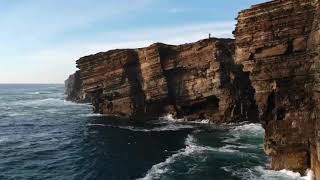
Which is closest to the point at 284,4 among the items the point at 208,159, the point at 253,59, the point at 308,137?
the point at 253,59

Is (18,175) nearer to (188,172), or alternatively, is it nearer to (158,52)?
(188,172)

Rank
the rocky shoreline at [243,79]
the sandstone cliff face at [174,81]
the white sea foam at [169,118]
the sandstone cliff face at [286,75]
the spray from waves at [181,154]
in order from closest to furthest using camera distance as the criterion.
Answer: the sandstone cliff face at [286,75]
the rocky shoreline at [243,79]
the spray from waves at [181,154]
the sandstone cliff face at [174,81]
the white sea foam at [169,118]

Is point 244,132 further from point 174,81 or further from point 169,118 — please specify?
point 174,81

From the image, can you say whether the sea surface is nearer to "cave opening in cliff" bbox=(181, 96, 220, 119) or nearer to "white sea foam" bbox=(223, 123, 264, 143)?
"white sea foam" bbox=(223, 123, 264, 143)

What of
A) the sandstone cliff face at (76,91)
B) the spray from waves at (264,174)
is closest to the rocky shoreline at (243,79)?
the spray from waves at (264,174)

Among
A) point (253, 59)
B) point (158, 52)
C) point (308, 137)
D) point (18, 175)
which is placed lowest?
point (18, 175)

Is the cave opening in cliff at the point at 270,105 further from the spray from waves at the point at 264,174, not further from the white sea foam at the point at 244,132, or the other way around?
the white sea foam at the point at 244,132

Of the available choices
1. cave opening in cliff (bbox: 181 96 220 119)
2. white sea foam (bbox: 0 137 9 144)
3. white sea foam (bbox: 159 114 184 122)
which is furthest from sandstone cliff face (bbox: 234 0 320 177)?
white sea foam (bbox: 0 137 9 144)
